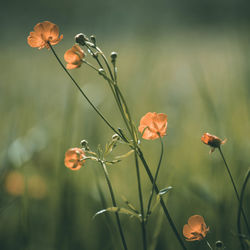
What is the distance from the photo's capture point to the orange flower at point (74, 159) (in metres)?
0.72

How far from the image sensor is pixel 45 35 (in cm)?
74

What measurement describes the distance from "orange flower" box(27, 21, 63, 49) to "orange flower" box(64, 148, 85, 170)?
247 millimetres

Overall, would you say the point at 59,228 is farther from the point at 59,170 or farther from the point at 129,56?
the point at 129,56

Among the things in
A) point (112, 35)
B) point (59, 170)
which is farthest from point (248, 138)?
point (112, 35)

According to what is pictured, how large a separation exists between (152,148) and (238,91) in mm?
935

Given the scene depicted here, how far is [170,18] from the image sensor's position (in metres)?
6.64

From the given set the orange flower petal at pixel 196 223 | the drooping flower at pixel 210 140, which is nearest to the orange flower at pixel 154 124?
the drooping flower at pixel 210 140

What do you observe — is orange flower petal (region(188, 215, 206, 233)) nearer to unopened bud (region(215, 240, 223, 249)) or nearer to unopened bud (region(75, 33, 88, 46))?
unopened bud (region(215, 240, 223, 249))

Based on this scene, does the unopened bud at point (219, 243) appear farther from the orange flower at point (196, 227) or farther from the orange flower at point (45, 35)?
the orange flower at point (45, 35)

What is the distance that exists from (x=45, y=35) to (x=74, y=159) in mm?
282

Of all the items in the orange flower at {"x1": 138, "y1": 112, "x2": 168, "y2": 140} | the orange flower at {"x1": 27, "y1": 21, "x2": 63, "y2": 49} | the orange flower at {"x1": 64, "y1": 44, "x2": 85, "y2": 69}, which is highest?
the orange flower at {"x1": 27, "y1": 21, "x2": 63, "y2": 49}

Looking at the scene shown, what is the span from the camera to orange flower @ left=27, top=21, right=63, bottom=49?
0.72m

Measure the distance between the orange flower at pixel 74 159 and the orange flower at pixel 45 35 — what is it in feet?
0.81

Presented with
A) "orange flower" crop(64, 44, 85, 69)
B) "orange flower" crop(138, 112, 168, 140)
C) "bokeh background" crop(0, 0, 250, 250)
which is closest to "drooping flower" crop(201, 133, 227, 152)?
"orange flower" crop(138, 112, 168, 140)
